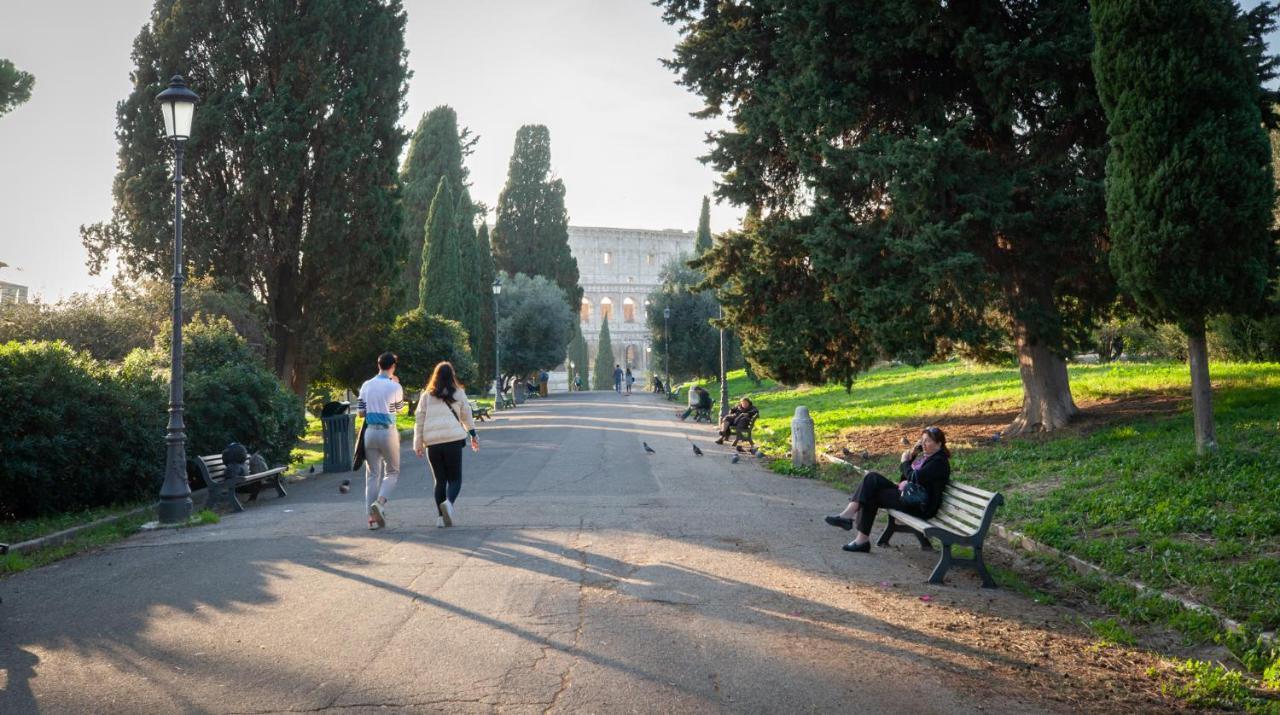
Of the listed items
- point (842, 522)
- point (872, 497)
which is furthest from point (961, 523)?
point (842, 522)

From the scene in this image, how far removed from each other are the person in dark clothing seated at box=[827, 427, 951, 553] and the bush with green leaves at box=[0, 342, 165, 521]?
9.31 m

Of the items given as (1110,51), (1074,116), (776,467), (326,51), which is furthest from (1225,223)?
(326,51)

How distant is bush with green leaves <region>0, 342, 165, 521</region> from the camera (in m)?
11.3

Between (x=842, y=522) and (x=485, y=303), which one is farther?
(x=485, y=303)

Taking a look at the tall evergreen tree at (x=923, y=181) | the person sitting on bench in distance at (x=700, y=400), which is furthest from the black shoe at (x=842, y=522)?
the person sitting on bench in distance at (x=700, y=400)

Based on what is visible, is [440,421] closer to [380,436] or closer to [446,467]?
[446,467]

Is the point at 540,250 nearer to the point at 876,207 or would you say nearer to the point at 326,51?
the point at 326,51

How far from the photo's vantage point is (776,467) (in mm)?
16531

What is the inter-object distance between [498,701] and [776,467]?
41.2 ft

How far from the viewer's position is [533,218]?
7288cm

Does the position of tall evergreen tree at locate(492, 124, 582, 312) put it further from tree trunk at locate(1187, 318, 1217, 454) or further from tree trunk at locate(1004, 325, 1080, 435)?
tree trunk at locate(1187, 318, 1217, 454)

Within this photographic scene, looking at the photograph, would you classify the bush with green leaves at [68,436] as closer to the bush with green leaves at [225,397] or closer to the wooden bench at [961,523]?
the bush with green leaves at [225,397]

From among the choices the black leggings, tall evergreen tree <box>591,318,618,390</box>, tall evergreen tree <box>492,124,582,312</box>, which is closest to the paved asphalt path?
the black leggings

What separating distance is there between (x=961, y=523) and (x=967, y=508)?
13 centimetres
